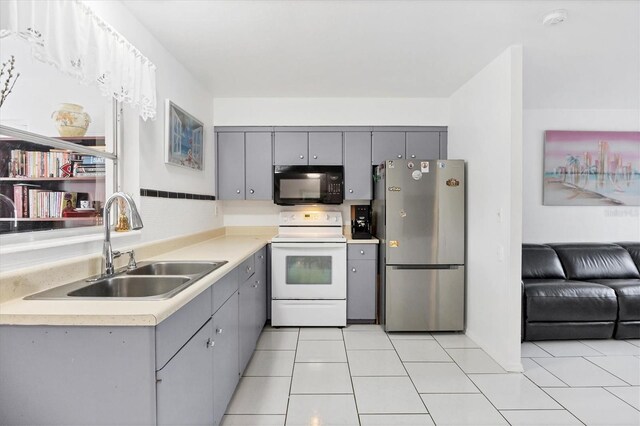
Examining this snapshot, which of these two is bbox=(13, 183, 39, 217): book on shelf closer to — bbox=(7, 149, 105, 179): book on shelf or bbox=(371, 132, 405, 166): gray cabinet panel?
bbox=(7, 149, 105, 179): book on shelf

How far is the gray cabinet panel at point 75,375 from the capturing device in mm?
1088

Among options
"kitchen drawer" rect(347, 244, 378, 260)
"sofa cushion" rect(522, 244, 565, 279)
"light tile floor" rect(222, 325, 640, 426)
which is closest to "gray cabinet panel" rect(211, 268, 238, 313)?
"light tile floor" rect(222, 325, 640, 426)

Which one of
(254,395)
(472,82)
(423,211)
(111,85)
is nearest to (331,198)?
(423,211)

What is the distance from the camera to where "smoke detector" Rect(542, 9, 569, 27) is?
6.54 ft

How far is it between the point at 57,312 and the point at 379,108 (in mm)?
3314

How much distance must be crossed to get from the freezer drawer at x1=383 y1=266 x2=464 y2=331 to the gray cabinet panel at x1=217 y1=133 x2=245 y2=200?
1837 millimetres

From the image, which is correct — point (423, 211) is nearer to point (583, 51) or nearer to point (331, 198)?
point (331, 198)

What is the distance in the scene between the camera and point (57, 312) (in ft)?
3.59

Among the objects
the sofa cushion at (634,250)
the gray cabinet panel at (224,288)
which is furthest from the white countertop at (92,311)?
the sofa cushion at (634,250)

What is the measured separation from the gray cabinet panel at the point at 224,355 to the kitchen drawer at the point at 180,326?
0.61 ft

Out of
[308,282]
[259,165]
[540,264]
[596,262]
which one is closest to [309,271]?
[308,282]

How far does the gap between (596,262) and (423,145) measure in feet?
7.11

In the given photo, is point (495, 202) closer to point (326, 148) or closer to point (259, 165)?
point (326, 148)

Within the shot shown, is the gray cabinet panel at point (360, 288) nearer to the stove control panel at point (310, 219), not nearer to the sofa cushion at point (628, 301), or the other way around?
the stove control panel at point (310, 219)
